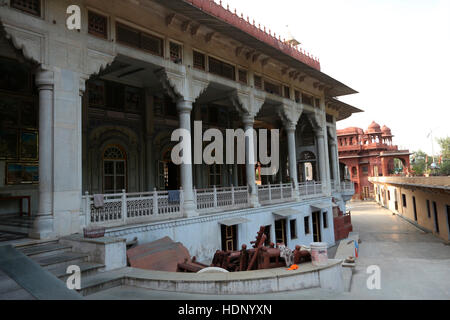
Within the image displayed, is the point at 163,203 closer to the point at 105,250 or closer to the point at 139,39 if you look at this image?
the point at 105,250

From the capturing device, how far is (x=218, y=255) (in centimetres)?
814

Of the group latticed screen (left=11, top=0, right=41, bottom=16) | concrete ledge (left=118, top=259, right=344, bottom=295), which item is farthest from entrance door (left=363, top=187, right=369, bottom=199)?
latticed screen (left=11, top=0, right=41, bottom=16)

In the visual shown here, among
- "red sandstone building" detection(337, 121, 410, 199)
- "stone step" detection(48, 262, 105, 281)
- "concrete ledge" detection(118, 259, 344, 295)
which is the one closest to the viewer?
"concrete ledge" detection(118, 259, 344, 295)

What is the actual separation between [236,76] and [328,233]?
1185cm

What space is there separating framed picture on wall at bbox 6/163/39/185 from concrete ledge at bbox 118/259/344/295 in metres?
7.08

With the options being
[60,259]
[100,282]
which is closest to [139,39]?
[60,259]

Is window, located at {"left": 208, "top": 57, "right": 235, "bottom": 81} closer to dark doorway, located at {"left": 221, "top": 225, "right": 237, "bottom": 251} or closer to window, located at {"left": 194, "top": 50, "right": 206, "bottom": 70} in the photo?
window, located at {"left": 194, "top": 50, "right": 206, "bottom": 70}

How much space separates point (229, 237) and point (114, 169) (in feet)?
19.0

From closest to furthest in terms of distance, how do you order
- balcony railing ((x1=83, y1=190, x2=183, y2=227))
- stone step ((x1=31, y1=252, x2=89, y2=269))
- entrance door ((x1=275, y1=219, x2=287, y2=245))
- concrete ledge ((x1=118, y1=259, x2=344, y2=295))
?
concrete ledge ((x1=118, y1=259, x2=344, y2=295)), stone step ((x1=31, y1=252, x2=89, y2=269)), balcony railing ((x1=83, y1=190, x2=183, y2=227)), entrance door ((x1=275, y1=219, x2=287, y2=245))

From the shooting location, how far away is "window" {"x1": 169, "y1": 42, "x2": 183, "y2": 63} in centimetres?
1071

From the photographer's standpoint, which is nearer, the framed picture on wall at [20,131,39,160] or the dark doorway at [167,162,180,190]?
the framed picture on wall at [20,131,39,160]

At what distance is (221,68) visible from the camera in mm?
12828

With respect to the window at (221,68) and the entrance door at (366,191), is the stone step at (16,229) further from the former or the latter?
the entrance door at (366,191)
